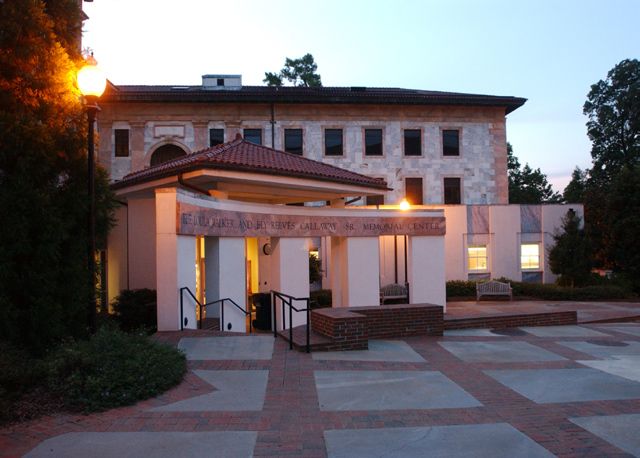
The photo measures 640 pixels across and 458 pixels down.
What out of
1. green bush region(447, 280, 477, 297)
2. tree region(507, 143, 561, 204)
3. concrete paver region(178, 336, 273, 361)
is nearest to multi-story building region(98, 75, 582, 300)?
green bush region(447, 280, 477, 297)

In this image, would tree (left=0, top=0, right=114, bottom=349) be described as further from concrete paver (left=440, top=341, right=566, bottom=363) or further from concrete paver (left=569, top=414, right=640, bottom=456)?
concrete paver (left=569, top=414, right=640, bottom=456)

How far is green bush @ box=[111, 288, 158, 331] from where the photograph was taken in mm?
12625

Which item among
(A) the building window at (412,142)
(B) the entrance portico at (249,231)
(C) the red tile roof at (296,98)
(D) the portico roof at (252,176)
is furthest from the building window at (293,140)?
(D) the portico roof at (252,176)

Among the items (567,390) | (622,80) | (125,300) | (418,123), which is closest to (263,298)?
(125,300)

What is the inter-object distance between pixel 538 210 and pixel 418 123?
8.07 metres

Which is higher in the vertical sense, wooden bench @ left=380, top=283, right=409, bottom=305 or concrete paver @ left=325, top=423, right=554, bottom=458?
wooden bench @ left=380, top=283, right=409, bottom=305

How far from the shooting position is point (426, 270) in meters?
17.0

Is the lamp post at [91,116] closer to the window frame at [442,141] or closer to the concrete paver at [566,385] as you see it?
the concrete paver at [566,385]

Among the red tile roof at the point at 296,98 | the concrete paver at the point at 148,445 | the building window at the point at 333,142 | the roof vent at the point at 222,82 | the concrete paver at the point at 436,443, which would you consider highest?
the roof vent at the point at 222,82

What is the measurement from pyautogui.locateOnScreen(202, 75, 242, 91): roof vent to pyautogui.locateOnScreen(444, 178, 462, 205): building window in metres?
13.5

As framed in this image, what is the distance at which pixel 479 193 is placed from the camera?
26844mm

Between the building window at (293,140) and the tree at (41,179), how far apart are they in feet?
56.6

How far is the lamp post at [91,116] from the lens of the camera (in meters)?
7.91

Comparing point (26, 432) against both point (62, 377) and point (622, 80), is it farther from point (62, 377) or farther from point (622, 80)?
point (622, 80)
